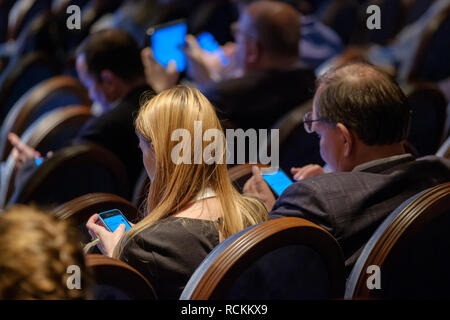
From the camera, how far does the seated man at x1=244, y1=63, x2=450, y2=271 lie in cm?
156

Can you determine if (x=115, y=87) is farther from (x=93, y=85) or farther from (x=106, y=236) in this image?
(x=106, y=236)

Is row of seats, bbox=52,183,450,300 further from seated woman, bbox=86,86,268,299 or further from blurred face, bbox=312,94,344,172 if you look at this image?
blurred face, bbox=312,94,344,172

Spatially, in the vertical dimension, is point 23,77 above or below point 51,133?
above

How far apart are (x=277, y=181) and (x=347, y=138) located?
296 millimetres

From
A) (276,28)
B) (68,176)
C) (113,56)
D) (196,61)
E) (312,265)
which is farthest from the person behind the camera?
(196,61)

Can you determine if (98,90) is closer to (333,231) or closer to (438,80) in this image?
(333,231)

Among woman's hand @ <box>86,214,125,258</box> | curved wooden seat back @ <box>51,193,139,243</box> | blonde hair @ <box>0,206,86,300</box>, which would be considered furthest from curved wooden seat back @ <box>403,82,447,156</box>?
blonde hair @ <box>0,206,86,300</box>

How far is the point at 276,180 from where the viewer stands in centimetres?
199

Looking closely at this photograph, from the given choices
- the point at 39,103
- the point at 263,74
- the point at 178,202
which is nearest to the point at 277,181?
the point at 178,202

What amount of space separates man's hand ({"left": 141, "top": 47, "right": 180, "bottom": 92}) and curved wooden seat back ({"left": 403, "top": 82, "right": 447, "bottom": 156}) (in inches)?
53.7

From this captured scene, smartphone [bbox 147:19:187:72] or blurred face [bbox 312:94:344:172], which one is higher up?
smartphone [bbox 147:19:187:72]

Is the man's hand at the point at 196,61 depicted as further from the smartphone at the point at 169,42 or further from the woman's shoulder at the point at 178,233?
the woman's shoulder at the point at 178,233

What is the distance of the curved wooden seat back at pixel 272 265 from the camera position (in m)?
1.15

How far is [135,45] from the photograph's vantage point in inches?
119
